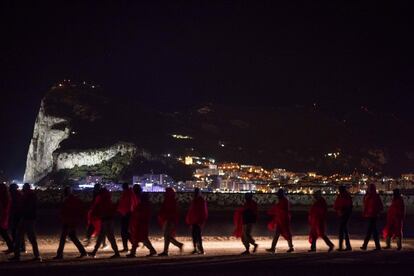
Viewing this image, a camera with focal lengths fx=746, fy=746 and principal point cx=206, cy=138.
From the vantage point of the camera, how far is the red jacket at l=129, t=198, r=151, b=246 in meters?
16.1

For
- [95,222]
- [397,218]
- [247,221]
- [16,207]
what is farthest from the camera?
[397,218]

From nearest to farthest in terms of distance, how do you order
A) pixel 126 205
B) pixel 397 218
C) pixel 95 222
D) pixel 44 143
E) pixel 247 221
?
pixel 126 205 < pixel 95 222 < pixel 247 221 < pixel 397 218 < pixel 44 143

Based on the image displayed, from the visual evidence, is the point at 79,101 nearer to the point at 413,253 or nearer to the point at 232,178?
the point at 232,178

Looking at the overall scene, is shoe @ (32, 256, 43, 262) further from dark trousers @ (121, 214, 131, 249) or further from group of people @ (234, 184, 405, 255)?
group of people @ (234, 184, 405, 255)

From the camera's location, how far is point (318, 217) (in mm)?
18125

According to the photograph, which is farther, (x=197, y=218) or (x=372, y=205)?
(x=372, y=205)

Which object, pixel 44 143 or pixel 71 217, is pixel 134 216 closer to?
pixel 71 217

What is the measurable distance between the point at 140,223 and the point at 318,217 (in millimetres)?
4577

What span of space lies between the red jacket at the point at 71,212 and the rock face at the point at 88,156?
332 ft

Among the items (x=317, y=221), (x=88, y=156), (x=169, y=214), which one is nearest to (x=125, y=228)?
(x=169, y=214)

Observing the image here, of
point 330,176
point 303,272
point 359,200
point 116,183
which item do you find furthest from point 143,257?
point 330,176

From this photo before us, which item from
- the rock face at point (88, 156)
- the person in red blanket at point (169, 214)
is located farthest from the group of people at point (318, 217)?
the rock face at point (88, 156)

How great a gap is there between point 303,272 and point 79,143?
4404 inches

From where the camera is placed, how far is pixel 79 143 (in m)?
123
